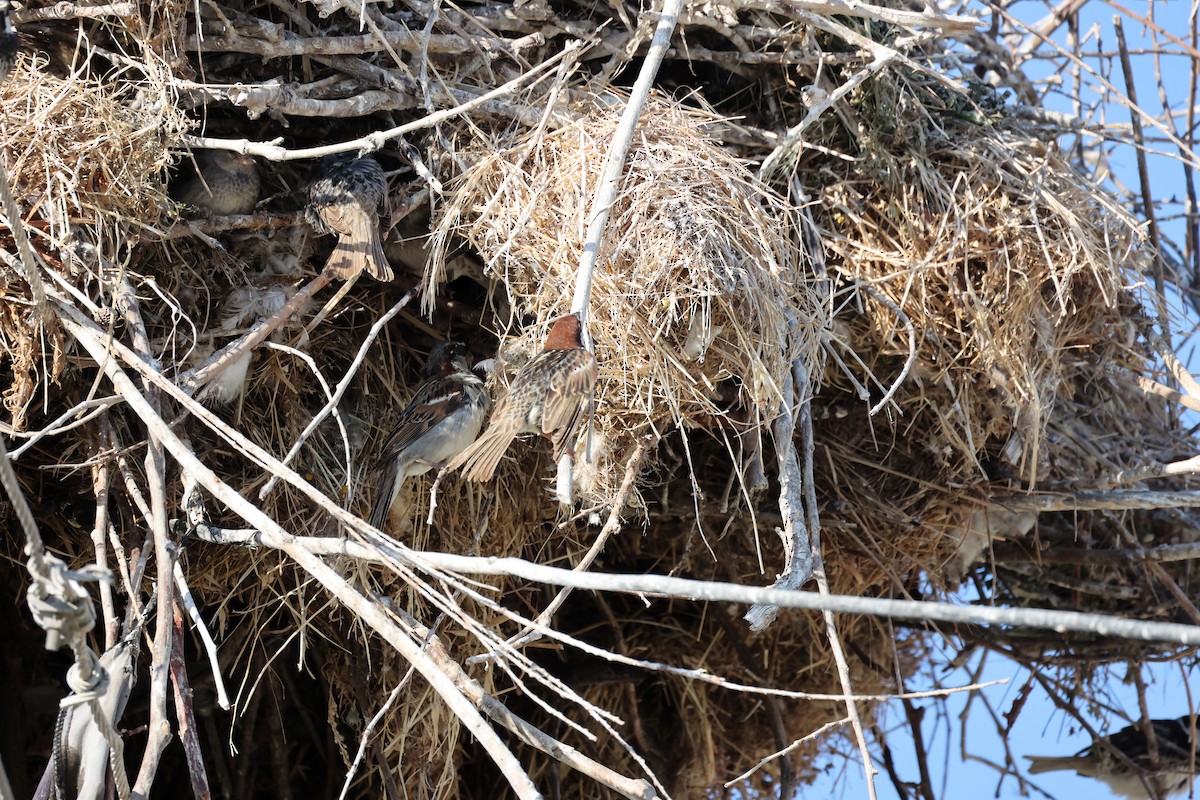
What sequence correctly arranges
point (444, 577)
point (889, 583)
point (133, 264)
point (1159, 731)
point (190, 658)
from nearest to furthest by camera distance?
point (444, 577) < point (133, 264) < point (190, 658) < point (889, 583) < point (1159, 731)

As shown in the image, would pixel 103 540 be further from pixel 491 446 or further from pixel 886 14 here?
pixel 886 14

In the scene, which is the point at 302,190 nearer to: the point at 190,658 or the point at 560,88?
the point at 560,88

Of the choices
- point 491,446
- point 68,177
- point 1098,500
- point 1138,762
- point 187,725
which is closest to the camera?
point 187,725

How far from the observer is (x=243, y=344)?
3.03 metres

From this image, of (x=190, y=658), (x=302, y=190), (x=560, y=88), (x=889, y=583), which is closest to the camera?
(x=560, y=88)

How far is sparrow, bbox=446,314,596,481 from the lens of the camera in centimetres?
272

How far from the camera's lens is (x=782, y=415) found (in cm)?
320

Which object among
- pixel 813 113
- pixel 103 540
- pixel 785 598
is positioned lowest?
pixel 103 540

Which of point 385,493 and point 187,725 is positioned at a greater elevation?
point 385,493

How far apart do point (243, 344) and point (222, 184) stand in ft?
1.72

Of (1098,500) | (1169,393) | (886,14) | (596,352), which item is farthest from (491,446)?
(1169,393)

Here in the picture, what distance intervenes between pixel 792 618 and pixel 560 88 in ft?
6.34

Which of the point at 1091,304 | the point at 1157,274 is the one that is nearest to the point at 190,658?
the point at 1091,304

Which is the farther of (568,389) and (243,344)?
(243,344)
